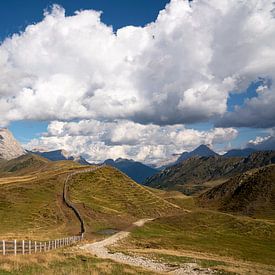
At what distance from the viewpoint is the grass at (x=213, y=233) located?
292 feet

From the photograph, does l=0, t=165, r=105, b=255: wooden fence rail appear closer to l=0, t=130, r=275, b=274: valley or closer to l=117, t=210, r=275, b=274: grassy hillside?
l=0, t=130, r=275, b=274: valley

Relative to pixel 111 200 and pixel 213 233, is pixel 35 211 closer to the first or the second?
pixel 111 200

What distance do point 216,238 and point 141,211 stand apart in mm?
37651

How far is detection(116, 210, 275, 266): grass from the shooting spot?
292 feet

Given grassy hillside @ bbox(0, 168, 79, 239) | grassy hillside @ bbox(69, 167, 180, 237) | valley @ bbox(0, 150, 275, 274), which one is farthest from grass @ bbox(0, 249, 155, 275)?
grassy hillside @ bbox(69, 167, 180, 237)

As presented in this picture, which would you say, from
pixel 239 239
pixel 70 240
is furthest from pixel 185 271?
pixel 239 239

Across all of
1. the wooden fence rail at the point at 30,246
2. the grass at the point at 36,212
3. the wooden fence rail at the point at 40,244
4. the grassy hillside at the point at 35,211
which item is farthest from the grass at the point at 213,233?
the wooden fence rail at the point at 30,246

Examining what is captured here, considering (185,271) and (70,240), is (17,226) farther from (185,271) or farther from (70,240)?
(185,271)

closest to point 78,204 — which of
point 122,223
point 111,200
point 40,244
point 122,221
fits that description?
point 122,221

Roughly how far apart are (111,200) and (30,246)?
324 ft

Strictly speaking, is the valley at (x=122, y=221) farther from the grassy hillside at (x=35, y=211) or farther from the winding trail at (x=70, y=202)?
the winding trail at (x=70, y=202)

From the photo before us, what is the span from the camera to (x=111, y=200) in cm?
14400

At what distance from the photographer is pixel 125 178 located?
172625 millimetres

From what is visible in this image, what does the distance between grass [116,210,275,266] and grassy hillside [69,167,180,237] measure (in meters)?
11.5
